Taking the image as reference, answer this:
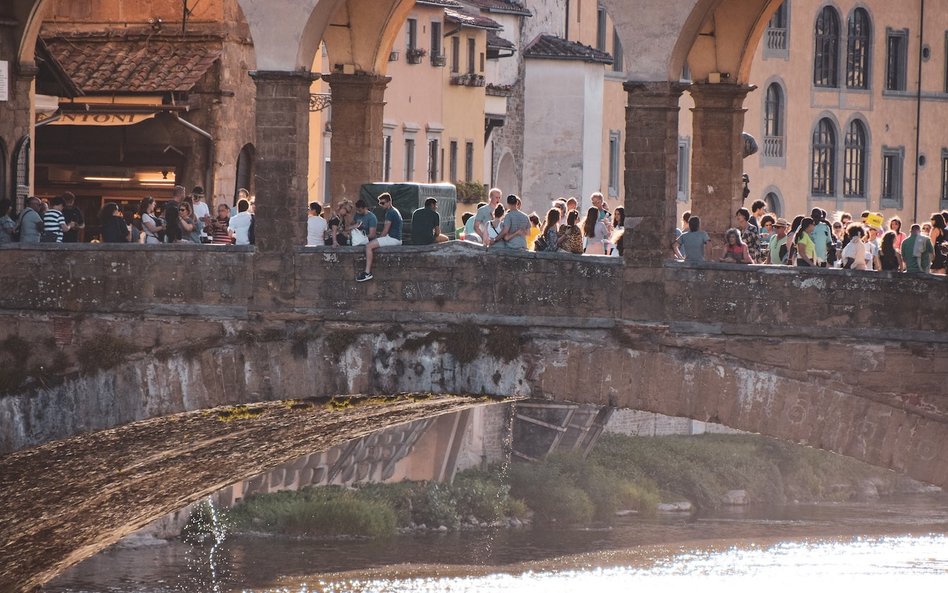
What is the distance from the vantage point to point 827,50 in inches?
2253

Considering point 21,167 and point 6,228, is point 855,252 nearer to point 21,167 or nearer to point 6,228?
point 6,228

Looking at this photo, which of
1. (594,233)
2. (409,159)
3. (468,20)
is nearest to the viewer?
(594,233)

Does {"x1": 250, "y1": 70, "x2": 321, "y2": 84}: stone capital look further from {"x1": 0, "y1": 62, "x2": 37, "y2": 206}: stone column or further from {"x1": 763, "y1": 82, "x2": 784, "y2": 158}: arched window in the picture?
{"x1": 763, "y1": 82, "x2": 784, "y2": 158}: arched window

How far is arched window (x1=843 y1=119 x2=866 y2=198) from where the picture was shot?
189ft

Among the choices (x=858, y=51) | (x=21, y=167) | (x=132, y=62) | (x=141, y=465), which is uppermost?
(x=858, y=51)

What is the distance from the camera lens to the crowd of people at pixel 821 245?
1994 centimetres

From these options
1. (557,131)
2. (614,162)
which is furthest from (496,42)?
(614,162)

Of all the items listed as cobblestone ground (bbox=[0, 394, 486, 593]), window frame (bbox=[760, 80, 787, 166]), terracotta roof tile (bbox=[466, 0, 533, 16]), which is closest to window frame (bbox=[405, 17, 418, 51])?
terracotta roof tile (bbox=[466, 0, 533, 16])

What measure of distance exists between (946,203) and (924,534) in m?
18.2

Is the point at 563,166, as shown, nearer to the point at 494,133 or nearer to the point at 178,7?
the point at 494,133

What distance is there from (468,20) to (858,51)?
16.4 meters

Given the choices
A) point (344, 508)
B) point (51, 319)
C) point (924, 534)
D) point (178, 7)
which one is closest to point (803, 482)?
point (924, 534)

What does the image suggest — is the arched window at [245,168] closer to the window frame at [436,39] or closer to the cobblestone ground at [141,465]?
the cobblestone ground at [141,465]

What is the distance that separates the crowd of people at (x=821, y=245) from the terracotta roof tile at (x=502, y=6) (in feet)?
82.2
